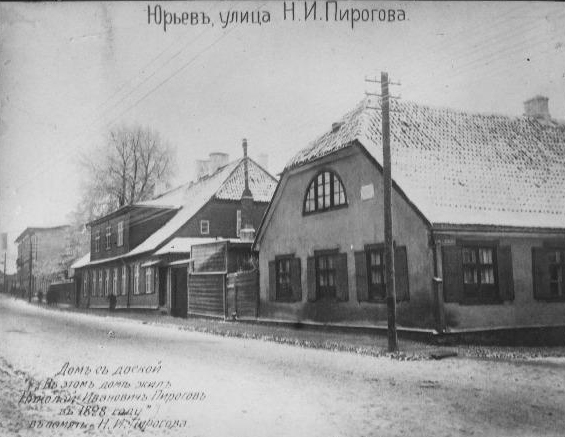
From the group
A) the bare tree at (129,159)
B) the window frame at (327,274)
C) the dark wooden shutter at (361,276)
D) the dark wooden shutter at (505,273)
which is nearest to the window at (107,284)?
the bare tree at (129,159)

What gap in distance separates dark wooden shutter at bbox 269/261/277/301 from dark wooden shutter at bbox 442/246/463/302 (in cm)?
696

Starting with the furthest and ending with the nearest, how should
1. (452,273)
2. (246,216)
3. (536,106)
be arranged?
(246,216) → (536,106) → (452,273)

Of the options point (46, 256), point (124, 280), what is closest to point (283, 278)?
point (124, 280)

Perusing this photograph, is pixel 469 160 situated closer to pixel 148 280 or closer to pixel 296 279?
pixel 296 279

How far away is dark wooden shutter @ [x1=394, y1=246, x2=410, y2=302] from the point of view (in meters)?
14.5

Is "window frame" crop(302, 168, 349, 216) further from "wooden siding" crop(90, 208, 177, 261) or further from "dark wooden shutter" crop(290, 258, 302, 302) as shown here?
"wooden siding" crop(90, 208, 177, 261)

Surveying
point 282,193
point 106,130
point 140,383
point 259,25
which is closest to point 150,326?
point 282,193

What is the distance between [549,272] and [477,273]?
208 centimetres

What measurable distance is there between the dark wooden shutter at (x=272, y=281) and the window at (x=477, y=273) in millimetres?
6965

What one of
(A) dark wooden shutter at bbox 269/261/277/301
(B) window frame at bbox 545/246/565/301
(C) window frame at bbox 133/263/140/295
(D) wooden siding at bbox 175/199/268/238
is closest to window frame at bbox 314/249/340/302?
(A) dark wooden shutter at bbox 269/261/277/301

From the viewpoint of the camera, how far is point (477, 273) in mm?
14430

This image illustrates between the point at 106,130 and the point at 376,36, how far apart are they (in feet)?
16.9

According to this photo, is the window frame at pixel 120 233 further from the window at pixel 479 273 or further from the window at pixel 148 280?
the window at pixel 479 273

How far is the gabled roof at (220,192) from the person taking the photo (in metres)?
27.8
